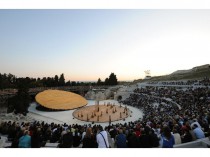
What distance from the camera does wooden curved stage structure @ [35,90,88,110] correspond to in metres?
28.6

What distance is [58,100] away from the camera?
31.3 m

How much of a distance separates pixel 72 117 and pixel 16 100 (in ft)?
24.5

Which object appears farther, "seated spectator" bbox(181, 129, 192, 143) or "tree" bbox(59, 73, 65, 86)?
"tree" bbox(59, 73, 65, 86)

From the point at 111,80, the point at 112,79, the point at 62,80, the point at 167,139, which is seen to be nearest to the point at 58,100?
the point at 167,139

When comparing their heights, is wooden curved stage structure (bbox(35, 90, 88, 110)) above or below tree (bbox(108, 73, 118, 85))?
below

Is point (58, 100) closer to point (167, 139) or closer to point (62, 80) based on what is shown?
point (167, 139)

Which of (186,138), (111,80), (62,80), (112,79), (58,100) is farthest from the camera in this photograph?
(112,79)

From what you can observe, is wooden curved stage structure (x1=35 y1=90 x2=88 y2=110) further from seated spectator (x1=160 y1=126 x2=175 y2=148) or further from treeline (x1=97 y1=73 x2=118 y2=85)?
treeline (x1=97 y1=73 x2=118 y2=85)

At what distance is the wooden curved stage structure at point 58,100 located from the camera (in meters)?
28.6

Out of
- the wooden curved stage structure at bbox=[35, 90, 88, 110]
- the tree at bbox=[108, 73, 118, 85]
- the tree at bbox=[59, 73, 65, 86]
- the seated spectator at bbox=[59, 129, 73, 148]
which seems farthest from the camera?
the tree at bbox=[108, 73, 118, 85]

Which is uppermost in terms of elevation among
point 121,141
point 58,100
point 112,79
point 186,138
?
point 112,79

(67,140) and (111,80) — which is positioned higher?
(111,80)

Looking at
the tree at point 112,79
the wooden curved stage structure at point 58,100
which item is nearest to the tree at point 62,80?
the tree at point 112,79

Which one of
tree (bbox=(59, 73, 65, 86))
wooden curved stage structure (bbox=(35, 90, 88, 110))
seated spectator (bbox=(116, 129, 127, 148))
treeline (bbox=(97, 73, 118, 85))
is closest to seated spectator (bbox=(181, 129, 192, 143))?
seated spectator (bbox=(116, 129, 127, 148))
